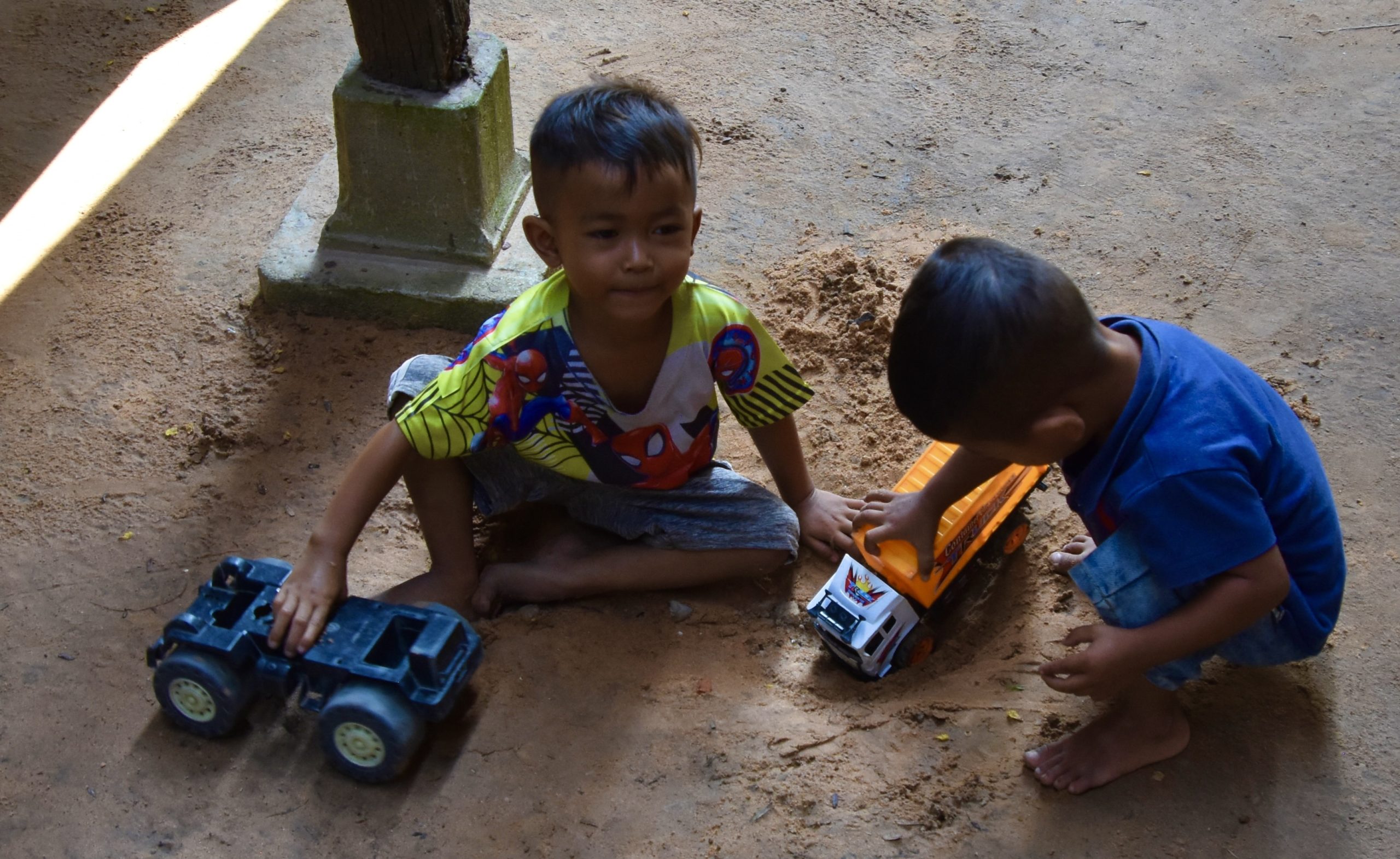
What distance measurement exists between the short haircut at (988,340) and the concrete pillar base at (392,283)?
1.74 meters

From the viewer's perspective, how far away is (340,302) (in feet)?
10.7

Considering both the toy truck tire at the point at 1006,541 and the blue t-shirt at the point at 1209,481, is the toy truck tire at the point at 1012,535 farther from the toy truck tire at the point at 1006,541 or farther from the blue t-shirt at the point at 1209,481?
the blue t-shirt at the point at 1209,481

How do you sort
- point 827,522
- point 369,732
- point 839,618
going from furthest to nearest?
1. point 827,522
2. point 839,618
3. point 369,732

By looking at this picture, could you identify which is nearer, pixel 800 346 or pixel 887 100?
pixel 800 346

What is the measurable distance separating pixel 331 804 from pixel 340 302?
170 centimetres

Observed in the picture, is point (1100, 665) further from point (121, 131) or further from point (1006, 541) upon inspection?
point (121, 131)

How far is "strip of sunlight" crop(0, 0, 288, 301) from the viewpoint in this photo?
3543 mm

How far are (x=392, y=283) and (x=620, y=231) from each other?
1.41 m

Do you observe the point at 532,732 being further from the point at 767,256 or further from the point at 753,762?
the point at 767,256

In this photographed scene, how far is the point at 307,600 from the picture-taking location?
81.4 inches

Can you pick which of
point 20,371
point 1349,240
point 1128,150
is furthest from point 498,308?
point 1349,240

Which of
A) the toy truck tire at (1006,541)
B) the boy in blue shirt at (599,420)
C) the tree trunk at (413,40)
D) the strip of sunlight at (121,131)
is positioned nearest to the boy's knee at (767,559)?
the boy in blue shirt at (599,420)

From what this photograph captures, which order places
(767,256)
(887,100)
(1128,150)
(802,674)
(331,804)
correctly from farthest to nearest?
(887,100)
(1128,150)
(767,256)
(802,674)
(331,804)

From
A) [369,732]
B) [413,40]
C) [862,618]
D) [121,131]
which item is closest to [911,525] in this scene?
[862,618]
